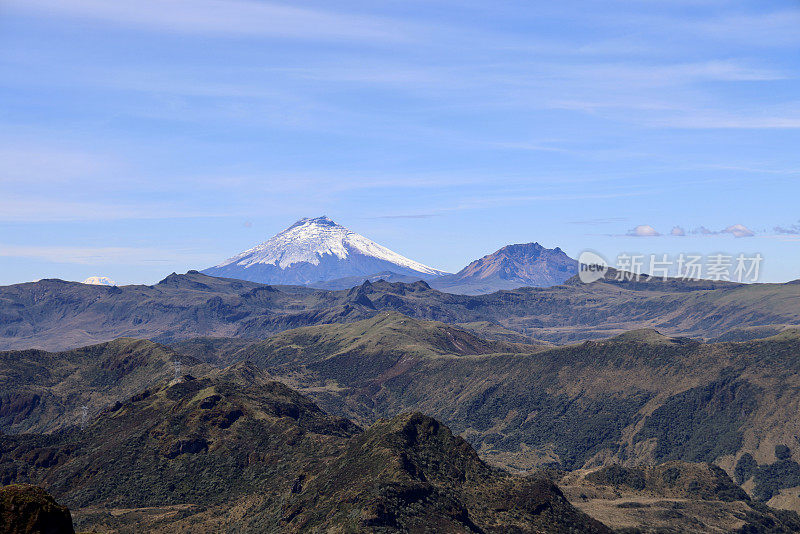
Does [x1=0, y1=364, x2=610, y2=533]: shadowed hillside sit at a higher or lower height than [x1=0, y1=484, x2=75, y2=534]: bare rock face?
lower

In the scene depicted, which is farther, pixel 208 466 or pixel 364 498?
pixel 208 466


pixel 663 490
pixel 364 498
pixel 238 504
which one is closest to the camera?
pixel 364 498

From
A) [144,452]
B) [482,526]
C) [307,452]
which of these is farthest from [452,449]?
[144,452]

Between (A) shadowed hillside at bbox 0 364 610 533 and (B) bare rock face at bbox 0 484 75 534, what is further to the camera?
(A) shadowed hillside at bbox 0 364 610 533

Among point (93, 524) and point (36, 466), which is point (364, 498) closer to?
point (93, 524)

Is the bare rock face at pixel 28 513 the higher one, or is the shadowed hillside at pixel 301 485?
the bare rock face at pixel 28 513

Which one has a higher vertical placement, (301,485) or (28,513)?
(28,513)

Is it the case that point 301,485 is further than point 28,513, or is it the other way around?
point 301,485

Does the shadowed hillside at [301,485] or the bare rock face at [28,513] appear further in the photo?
the shadowed hillside at [301,485]
